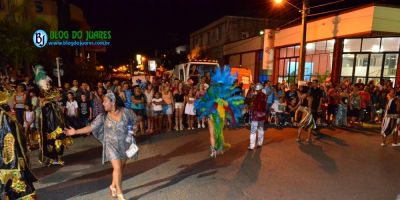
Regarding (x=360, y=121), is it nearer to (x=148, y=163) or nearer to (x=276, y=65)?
(x=148, y=163)

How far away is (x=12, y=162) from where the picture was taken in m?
4.16

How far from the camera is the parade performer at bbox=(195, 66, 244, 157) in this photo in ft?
24.2

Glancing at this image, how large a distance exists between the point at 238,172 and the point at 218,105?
5.82 feet

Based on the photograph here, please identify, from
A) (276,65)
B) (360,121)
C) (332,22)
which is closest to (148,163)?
(360,121)

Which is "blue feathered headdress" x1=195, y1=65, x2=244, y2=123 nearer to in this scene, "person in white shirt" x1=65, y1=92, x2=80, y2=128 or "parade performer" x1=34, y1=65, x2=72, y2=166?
"parade performer" x1=34, y1=65, x2=72, y2=166

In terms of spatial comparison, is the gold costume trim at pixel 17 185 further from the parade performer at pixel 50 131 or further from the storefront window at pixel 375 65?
the storefront window at pixel 375 65

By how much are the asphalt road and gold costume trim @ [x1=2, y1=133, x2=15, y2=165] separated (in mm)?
1295

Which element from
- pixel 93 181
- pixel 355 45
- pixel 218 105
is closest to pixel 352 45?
pixel 355 45

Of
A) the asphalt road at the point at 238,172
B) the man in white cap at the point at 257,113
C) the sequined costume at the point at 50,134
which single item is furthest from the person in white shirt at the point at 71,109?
the man in white cap at the point at 257,113

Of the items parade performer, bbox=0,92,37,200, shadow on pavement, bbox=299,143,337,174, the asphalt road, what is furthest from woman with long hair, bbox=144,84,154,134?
parade performer, bbox=0,92,37,200

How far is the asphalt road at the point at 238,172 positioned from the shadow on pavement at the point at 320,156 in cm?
2

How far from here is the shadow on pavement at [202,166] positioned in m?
5.66

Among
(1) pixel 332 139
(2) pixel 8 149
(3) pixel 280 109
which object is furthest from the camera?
(3) pixel 280 109

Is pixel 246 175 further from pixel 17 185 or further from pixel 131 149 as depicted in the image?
pixel 17 185
